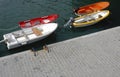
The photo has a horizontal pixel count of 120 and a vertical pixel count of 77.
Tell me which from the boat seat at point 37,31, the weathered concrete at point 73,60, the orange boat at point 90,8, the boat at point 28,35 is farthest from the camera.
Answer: the orange boat at point 90,8

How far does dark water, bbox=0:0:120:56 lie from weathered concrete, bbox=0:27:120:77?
2371 mm

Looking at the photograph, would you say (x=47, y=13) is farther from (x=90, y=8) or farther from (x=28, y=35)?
(x=28, y=35)

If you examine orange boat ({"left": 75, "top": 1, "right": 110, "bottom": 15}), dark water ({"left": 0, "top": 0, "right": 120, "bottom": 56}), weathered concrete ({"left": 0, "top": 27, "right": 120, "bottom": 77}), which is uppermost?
orange boat ({"left": 75, "top": 1, "right": 110, "bottom": 15})

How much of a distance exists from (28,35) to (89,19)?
4.98 metres

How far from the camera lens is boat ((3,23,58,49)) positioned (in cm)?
1523

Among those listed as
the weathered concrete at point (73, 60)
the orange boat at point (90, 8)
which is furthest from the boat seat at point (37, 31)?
the orange boat at point (90, 8)

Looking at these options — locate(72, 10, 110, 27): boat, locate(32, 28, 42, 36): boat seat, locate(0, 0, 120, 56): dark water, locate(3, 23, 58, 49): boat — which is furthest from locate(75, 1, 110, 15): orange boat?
locate(32, 28, 42, 36): boat seat

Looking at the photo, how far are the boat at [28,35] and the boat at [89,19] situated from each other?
1.98 metres

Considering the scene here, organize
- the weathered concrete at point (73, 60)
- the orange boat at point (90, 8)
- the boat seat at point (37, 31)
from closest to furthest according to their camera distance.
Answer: the weathered concrete at point (73, 60), the boat seat at point (37, 31), the orange boat at point (90, 8)

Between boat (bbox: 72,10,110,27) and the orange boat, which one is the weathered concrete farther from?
the orange boat

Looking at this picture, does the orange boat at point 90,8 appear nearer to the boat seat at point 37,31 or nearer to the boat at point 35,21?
the boat at point 35,21

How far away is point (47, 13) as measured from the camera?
19844 millimetres

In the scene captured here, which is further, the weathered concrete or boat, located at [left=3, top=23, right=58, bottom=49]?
boat, located at [left=3, top=23, right=58, bottom=49]

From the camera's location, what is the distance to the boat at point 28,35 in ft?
50.0
